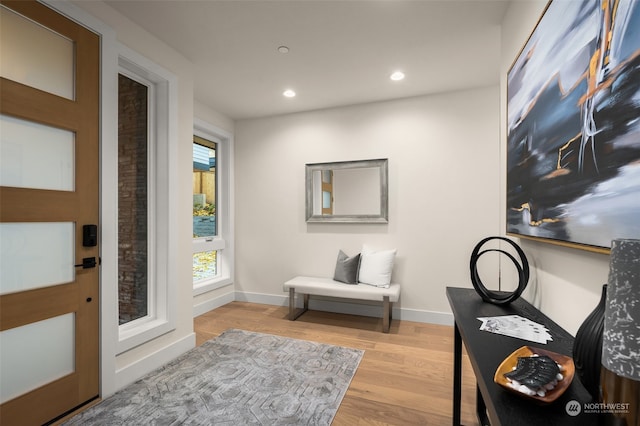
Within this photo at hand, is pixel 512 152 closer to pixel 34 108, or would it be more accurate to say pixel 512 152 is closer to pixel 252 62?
pixel 252 62

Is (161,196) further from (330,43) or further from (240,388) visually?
(330,43)

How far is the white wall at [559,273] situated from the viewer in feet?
3.23

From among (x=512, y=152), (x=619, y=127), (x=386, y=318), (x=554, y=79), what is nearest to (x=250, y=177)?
(x=386, y=318)

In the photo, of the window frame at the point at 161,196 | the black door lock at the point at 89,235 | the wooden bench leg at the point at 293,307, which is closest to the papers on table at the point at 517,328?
the black door lock at the point at 89,235

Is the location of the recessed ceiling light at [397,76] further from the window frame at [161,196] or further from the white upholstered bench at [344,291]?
the white upholstered bench at [344,291]

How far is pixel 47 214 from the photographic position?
1681mm

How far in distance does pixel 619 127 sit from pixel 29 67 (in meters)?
2.71

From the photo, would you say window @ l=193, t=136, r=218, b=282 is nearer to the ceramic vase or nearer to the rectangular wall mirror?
the rectangular wall mirror

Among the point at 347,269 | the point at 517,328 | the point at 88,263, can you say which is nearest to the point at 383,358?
the point at 347,269

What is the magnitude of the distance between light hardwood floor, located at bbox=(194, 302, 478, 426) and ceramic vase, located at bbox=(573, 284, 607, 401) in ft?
4.54

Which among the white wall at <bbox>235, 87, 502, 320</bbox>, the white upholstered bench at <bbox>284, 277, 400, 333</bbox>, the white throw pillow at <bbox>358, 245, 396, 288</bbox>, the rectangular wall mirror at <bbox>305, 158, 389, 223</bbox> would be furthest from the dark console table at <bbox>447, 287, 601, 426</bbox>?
the rectangular wall mirror at <bbox>305, 158, 389, 223</bbox>

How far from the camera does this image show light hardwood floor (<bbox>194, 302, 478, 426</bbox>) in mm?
1854

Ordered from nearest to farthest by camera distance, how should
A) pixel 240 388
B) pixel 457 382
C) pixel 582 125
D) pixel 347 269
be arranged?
pixel 582 125 < pixel 457 382 < pixel 240 388 < pixel 347 269

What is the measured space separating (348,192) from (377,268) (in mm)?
1044
